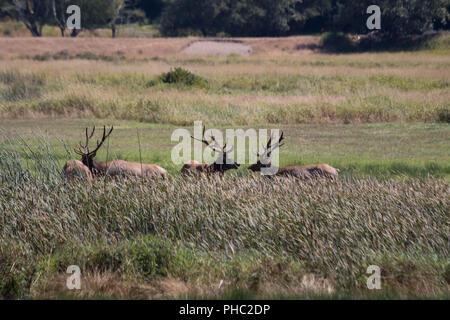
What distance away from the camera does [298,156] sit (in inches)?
736

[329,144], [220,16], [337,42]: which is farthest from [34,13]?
[329,144]

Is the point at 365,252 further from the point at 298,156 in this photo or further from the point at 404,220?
the point at 298,156

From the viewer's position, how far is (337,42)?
60344 mm

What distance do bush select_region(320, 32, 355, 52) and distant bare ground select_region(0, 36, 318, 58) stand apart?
1.01 meters

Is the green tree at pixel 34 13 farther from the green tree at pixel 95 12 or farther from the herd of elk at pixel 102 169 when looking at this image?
the herd of elk at pixel 102 169

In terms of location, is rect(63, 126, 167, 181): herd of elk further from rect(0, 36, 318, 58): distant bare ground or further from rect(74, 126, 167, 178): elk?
rect(0, 36, 318, 58): distant bare ground

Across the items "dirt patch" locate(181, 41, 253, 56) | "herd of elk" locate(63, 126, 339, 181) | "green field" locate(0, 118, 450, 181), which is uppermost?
"dirt patch" locate(181, 41, 253, 56)

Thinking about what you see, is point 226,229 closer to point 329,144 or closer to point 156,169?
point 156,169

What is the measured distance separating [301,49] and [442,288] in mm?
51608

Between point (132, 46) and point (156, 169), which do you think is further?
point (132, 46)

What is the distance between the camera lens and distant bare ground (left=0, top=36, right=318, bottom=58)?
5447cm

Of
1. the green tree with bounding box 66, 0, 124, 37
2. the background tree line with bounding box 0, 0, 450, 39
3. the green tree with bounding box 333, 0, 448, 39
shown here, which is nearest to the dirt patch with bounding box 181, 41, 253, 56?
the green tree with bounding box 333, 0, 448, 39

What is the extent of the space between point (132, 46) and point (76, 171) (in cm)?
4483
